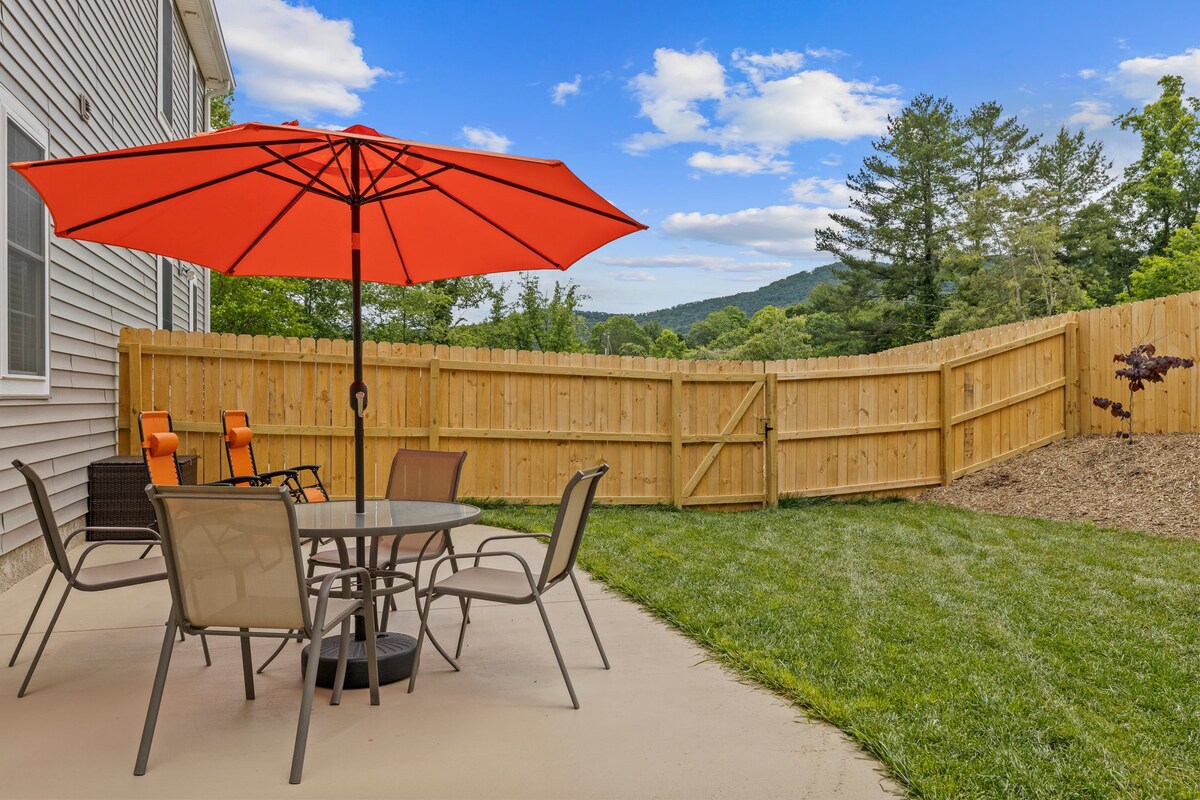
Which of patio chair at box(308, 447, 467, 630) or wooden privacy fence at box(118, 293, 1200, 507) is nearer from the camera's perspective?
patio chair at box(308, 447, 467, 630)

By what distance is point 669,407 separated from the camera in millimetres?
8906

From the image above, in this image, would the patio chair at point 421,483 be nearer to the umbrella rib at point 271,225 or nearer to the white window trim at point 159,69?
the umbrella rib at point 271,225

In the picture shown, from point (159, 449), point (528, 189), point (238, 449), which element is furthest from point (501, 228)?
point (238, 449)

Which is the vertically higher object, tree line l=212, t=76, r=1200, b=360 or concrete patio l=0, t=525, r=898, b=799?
tree line l=212, t=76, r=1200, b=360

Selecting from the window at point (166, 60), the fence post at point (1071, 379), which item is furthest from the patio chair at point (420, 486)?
the fence post at point (1071, 379)

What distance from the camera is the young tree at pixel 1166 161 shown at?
2912cm

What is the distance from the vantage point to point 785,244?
68.4 meters

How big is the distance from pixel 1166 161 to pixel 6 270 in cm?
3511

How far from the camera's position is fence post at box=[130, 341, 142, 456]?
7.05 meters

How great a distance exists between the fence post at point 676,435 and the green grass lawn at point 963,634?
1.41 meters

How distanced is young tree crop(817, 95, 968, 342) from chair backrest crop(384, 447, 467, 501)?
28.3 metres

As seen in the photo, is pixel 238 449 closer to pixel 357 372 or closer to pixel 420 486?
pixel 420 486

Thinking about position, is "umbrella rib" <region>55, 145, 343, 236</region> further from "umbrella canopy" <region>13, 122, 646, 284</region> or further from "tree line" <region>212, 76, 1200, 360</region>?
"tree line" <region>212, 76, 1200, 360</region>

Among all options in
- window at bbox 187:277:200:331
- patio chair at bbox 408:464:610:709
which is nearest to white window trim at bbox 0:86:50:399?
patio chair at bbox 408:464:610:709
